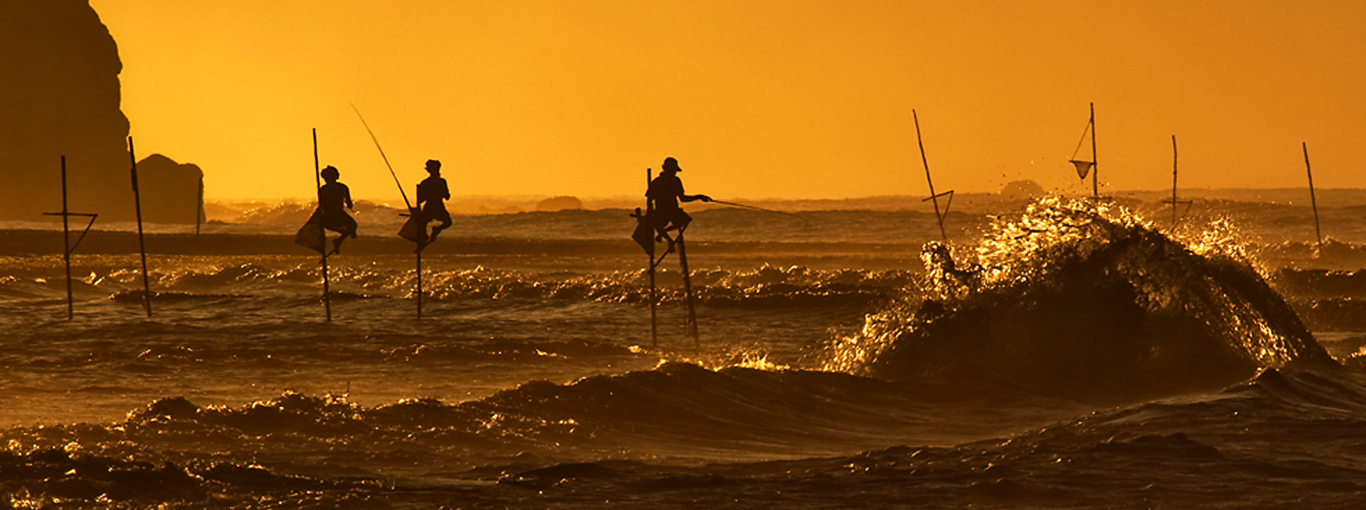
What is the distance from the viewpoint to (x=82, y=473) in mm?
7969

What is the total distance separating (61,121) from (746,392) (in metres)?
86.7

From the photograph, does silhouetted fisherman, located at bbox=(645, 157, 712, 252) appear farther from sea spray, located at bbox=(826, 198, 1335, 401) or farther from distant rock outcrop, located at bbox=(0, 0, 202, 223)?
distant rock outcrop, located at bbox=(0, 0, 202, 223)

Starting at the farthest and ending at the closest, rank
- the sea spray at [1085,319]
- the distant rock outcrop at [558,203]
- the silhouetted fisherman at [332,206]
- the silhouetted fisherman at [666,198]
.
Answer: the distant rock outcrop at [558,203] → the silhouetted fisherman at [332,206] → the silhouetted fisherman at [666,198] → the sea spray at [1085,319]

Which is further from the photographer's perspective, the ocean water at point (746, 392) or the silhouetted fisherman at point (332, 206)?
the silhouetted fisherman at point (332, 206)

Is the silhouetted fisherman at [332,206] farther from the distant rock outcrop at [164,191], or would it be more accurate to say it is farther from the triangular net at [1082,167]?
the distant rock outcrop at [164,191]

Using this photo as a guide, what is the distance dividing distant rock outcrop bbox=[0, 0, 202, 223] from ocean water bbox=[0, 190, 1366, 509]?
64638mm

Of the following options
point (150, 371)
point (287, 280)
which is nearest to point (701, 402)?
point (150, 371)

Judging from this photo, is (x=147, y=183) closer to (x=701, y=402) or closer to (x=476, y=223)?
(x=476, y=223)

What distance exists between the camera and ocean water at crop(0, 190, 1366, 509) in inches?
316

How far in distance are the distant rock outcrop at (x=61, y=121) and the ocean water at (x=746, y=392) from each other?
64638 millimetres

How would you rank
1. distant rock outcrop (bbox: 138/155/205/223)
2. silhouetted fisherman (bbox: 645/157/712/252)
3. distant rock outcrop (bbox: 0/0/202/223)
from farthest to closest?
distant rock outcrop (bbox: 138/155/205/223)
distant rock outcrop (bbox: 0/0/202/223)
silhouetted fisherman (bbox: 645/157/712/252)

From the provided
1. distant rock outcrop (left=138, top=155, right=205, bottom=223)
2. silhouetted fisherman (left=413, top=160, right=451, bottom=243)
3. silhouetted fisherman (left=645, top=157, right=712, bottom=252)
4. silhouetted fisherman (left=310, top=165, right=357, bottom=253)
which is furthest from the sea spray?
distant rock outcrop (left=138, top=155, right=205, bottom=223)

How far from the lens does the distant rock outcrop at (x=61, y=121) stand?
88.0 m

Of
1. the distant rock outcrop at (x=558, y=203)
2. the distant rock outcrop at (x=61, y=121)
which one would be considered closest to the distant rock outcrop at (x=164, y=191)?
the distant rock outcrop at (x=61, y=121)
